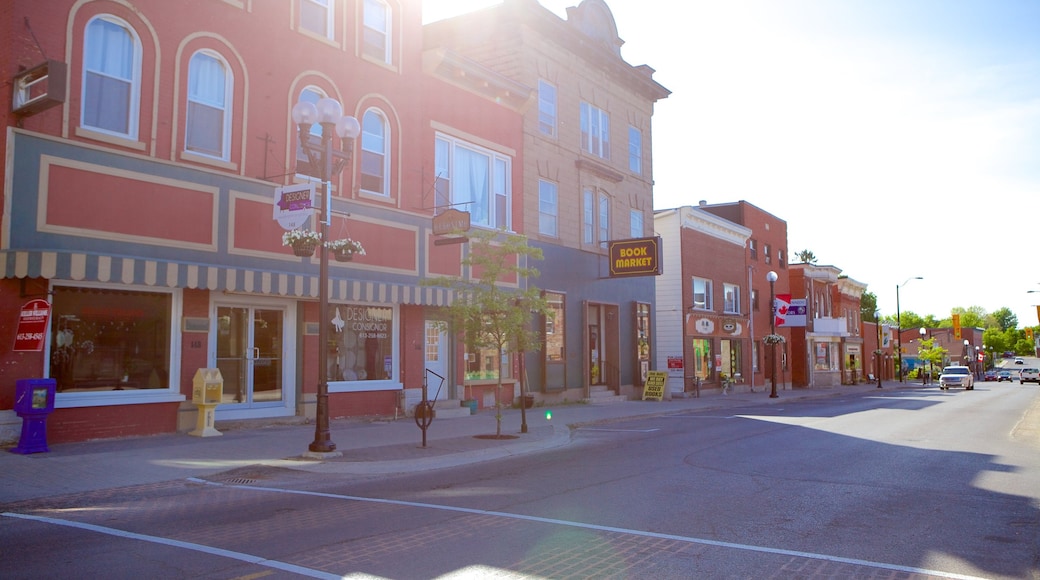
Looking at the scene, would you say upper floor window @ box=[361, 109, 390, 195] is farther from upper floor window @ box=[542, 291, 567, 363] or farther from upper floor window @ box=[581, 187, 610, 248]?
upper floor window @ box=[581, 187, 610, 248]

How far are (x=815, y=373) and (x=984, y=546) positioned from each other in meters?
48.0

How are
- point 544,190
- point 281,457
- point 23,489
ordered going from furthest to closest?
1. point 544,190
2. point 281,457
3. point 23,489

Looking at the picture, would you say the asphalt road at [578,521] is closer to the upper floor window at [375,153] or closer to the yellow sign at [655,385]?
the upper floor window at [375,153]

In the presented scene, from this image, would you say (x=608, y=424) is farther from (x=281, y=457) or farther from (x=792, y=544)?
(x=792, y=544)

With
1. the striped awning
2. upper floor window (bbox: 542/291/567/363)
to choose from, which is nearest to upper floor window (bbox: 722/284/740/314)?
upper floor window (bbox: 542/291/567/363)

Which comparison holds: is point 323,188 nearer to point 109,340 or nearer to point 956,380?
point 109,340

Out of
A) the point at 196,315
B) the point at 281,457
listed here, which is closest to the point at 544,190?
the point at 196,315

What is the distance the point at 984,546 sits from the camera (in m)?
6.58

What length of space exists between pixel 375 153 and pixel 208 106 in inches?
179

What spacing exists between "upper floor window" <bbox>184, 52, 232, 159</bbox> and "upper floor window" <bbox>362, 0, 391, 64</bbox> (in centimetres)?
423

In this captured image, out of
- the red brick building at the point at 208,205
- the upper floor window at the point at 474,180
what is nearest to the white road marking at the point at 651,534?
the red brick building at the point at 208,205

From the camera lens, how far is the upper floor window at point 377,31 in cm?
1888

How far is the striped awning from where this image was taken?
11.8m

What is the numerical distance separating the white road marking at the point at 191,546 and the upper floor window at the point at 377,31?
13.8m
